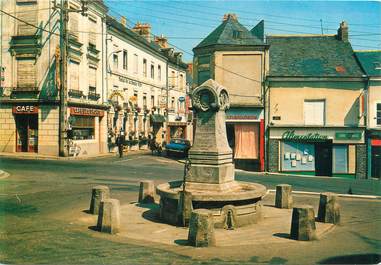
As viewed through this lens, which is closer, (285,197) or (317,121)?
(285,197)

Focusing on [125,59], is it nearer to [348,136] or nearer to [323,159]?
[323,159]

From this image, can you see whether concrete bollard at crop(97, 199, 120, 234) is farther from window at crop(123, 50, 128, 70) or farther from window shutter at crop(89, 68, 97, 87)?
window at crop(123, 50, 128, 70)

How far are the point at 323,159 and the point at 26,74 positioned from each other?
21103 mm

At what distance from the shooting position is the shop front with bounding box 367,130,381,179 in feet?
87.3

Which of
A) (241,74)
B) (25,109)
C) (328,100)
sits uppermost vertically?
(241,74)

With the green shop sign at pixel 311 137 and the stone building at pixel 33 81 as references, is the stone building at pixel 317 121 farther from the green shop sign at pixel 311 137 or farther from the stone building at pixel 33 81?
the stone building at pixel 33 81

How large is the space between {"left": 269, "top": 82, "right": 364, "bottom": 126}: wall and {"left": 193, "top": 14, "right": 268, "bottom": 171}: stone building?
1708 mm

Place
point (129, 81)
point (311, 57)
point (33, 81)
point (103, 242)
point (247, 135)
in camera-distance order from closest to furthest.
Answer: point (103, 242), point (33, 81), point (247, 135), point (311, 57), point (129, 81)

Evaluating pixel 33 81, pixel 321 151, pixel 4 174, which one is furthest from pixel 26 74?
pixel 321 151

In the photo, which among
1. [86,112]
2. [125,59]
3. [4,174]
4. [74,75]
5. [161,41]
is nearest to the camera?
[4,174]

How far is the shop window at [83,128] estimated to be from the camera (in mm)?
28702

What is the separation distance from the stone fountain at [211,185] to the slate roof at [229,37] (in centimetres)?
1828

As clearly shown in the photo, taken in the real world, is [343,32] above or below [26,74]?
above

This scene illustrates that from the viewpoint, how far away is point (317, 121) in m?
27.2
